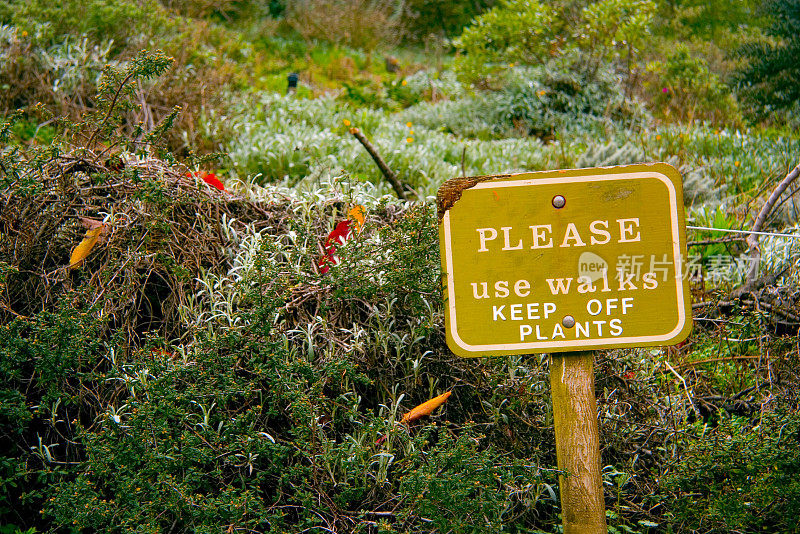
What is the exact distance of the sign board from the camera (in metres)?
1.87

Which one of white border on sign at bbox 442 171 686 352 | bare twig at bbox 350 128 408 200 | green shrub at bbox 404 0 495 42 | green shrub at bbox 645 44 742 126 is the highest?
white border on sign at bbox 442 171 686 352

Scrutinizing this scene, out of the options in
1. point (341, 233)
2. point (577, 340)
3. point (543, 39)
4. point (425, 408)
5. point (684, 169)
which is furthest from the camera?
point (543, 39)

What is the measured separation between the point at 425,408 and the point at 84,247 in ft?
5.07

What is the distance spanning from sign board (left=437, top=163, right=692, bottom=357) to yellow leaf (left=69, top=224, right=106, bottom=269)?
5.41 feet

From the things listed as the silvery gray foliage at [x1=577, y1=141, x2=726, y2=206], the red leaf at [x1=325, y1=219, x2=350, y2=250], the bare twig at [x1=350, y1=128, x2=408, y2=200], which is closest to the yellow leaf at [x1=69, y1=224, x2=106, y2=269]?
the red leaf at [x1=325, y1=219, x2=350, y2=250]

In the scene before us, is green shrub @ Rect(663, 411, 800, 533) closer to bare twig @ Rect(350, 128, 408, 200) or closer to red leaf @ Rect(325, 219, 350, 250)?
red leaf @ Rect(325, 219, 350, 250)

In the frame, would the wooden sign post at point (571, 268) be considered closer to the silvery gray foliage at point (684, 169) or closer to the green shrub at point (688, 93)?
the silvery gray foliage at point (684, 169)

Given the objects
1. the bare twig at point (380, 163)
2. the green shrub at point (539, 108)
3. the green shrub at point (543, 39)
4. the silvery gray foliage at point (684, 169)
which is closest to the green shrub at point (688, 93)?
the green shrub at point (543, 39)

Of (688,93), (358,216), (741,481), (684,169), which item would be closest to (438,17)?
(688,93)

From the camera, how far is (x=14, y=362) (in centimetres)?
226

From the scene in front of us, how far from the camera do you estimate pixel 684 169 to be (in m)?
5.02

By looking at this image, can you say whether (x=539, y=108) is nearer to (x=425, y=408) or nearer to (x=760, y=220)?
(x=760, y=220)

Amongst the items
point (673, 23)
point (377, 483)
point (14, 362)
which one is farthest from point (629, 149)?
point (673, 23)

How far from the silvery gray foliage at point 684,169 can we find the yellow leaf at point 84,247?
351 cm
